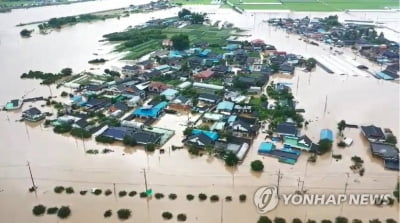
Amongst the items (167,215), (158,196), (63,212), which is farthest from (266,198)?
(63,212)

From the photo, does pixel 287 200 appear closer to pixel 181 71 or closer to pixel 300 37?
pixel 181 71

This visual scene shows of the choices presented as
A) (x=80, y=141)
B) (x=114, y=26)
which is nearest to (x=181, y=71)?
(x=80, y=141)

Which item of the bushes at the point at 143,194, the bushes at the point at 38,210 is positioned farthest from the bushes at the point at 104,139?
the bushes at the point at 38,210

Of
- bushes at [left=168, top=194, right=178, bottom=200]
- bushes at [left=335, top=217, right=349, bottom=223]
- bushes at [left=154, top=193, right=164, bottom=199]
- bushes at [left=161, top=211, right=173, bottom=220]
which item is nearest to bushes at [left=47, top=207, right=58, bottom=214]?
bushes at [left=154, top=193, right=164, bottom=199]

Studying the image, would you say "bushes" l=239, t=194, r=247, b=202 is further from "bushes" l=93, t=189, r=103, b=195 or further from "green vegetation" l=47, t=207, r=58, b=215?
"green vegetation" l=47, t=207, r=58, b=215

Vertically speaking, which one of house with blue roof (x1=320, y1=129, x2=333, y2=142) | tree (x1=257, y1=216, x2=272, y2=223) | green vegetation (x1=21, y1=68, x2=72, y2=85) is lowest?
tree (x1=257, y1=216, x2=272, y2=223)

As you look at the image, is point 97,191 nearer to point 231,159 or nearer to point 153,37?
point 231,159

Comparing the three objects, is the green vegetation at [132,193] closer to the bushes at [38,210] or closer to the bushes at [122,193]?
the bushes at [122,193]
